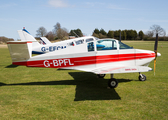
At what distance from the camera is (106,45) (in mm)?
7008

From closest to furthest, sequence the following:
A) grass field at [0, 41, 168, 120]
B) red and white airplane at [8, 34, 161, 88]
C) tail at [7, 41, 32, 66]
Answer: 1. grass field at [0, 41, 168, 120]
2. tail at [7, 41, 32, 66]
3. red and white airplane at [8, 34, 161, 88]

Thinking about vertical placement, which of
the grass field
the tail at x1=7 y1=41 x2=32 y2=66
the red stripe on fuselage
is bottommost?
the grass field

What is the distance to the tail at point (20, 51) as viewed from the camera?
641cm

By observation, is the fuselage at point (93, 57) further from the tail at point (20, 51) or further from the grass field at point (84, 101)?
the grass field at point (84, 101)

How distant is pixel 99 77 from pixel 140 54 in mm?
2828

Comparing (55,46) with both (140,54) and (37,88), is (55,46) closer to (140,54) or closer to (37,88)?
(37,88)

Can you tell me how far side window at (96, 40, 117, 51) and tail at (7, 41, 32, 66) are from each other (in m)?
3.33

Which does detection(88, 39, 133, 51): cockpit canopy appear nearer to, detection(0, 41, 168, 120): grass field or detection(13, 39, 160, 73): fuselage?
detection(13, 39, 160, 73): fuselage

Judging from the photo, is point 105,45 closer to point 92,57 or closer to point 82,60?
point 92,57

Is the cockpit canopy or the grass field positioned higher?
the cockpit canopy

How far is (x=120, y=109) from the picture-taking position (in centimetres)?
468

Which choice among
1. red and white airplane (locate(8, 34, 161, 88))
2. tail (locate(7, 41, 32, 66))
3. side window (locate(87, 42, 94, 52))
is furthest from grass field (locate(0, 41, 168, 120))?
side window (locate(87, 42, 94, 52))

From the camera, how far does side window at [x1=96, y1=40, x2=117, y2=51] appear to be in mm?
6859

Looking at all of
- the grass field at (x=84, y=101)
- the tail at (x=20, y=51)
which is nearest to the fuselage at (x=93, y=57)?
the tail at (x=20, y=51)
